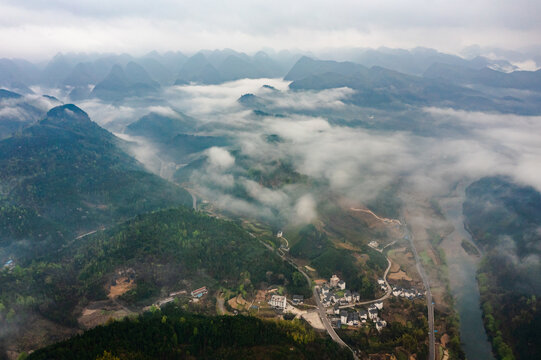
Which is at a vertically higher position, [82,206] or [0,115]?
[0,115]

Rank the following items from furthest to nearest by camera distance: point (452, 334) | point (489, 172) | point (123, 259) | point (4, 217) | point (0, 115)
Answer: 1. point (0, 115)
2. point (489, 172)
3. point (4, 217)
4. point (123, 259)
5. point (452, 334)

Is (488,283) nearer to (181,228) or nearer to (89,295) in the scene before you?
(181,228)

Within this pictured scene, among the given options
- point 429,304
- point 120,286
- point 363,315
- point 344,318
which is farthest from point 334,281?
point 120,286

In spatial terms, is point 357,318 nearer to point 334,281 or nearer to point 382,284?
point 334,281

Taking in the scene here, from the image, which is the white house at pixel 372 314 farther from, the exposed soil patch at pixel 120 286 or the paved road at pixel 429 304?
the exposed soil patch at pixel 120 286

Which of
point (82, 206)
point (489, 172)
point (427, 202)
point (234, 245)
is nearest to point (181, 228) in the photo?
point (234, 245)

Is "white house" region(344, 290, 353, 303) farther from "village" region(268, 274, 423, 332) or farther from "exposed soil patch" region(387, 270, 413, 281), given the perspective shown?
"exposed soil patch" region(387, 270, 413, 281)
